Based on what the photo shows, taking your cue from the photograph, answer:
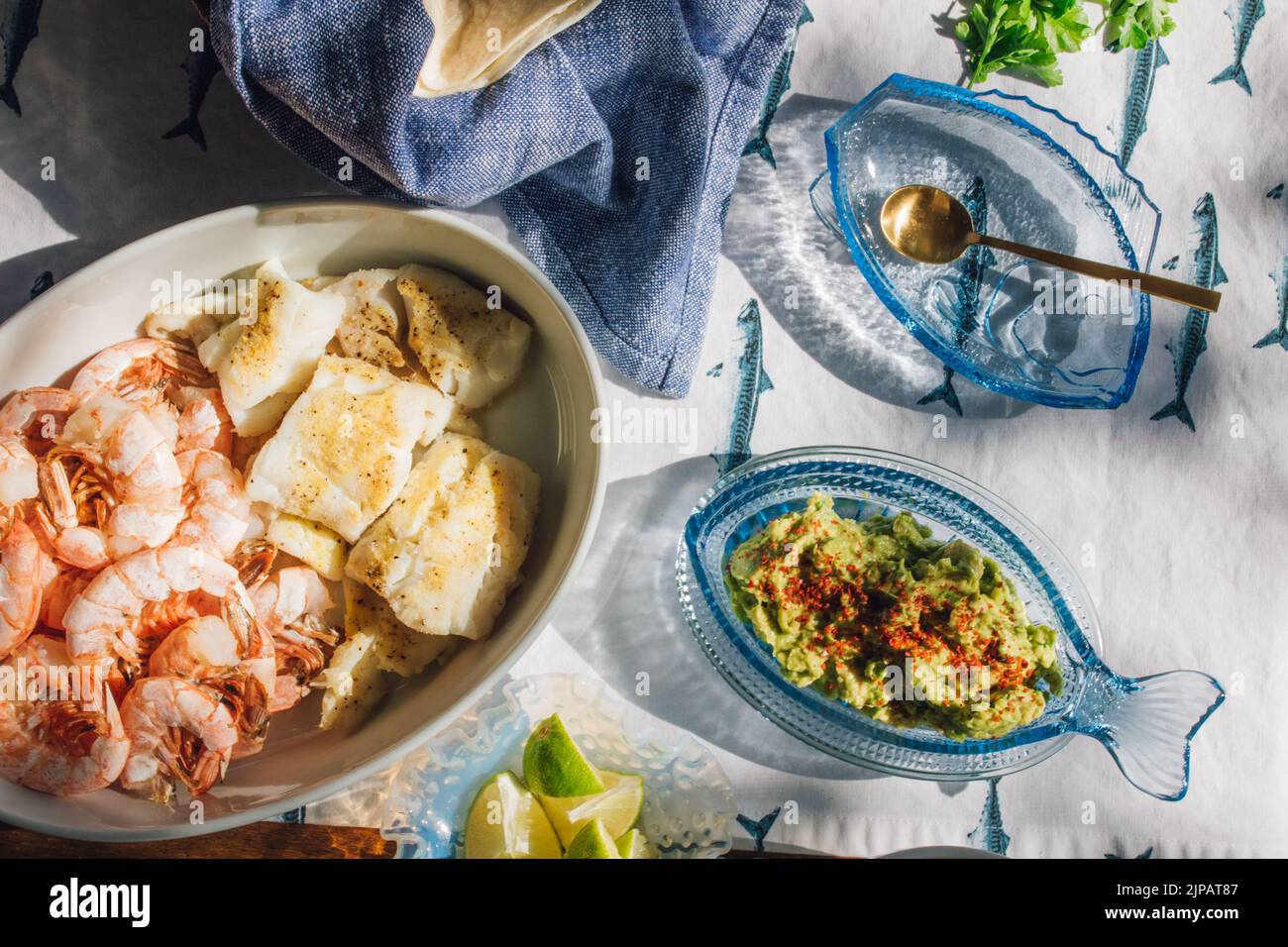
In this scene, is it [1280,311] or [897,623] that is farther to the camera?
[1280,311]

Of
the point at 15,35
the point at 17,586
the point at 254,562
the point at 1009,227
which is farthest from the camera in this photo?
the point at 1009,227

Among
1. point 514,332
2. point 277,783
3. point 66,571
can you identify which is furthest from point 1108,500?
point 66,571

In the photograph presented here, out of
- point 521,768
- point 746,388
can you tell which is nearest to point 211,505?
point 521,768

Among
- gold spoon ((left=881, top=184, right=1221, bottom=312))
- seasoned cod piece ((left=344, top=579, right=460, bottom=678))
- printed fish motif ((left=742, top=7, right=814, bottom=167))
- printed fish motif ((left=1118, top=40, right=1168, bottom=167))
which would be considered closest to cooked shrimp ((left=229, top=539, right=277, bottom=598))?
seasoned cod piece ((left=344, top=579, right=460, bottom=678))

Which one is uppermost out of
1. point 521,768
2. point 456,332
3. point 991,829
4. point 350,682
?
point 456,332

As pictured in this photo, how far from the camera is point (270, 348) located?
1323 mm

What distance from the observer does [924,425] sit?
1571 mm

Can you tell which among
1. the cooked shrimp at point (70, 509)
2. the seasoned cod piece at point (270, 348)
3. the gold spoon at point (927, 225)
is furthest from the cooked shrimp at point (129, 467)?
the gold spoon at point (927, 225)

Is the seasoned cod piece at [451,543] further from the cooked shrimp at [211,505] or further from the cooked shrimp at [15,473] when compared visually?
the cooked shrimp at [15,473]

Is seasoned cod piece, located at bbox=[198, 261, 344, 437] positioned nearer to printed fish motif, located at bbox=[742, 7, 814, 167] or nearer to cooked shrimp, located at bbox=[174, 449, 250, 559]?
cooked shrimp, located at bbox=[174, 449, 250, 559]

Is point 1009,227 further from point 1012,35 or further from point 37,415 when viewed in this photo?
point 37,415

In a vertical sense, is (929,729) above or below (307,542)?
below

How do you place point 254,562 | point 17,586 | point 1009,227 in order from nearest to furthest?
point 17,586 < point 254,562 < point 1009,227

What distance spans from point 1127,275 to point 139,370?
149 centimetres
